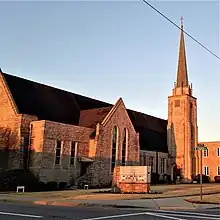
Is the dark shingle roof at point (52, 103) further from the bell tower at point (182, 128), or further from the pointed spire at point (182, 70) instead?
the pointed spire at point (182, 70)

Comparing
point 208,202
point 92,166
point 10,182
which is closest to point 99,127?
point 92,166

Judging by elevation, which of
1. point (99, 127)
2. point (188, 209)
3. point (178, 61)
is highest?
point (178, 61)

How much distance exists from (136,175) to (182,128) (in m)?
34.5

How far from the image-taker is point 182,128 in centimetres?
5962

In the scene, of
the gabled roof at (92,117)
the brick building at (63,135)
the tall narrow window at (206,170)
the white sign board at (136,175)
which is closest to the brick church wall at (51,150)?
the brick building at (63,135)

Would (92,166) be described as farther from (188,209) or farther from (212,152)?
(212,152)

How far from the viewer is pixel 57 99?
42.1 m

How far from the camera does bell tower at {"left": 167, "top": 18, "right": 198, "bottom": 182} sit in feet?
189

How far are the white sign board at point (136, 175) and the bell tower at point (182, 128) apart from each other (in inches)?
1208

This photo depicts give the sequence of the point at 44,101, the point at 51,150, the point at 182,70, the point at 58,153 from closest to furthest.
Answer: the point at 51,150 < the point at 58,153 < the point at 44,101 < the point at 182,70

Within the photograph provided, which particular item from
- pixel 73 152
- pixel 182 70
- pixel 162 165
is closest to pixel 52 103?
pixel 73 152

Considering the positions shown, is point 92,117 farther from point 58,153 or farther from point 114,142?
point 58,153

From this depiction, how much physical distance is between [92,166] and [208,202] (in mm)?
19015

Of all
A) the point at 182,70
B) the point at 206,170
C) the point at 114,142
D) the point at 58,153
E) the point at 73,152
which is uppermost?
the point at 182,70
